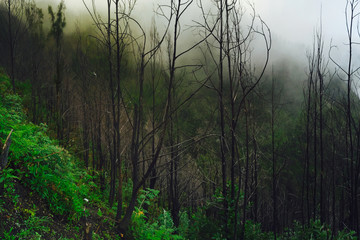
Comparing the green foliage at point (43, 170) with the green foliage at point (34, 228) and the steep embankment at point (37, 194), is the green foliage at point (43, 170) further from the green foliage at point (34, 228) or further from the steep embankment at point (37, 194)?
the green foliage at point (34, 228)

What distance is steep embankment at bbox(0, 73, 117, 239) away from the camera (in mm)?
3287

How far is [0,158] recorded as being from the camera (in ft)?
10.6

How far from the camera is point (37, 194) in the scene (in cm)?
394

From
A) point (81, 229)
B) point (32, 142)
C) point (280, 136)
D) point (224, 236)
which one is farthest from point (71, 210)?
point (280, 136)

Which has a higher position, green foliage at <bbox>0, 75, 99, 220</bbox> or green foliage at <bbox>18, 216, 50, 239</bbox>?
green foliage at <bbox>0, 75, 99, 220</bbox>

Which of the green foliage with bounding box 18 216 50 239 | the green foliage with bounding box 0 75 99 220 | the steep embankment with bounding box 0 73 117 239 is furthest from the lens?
the green foliage with bounding box 0 75 99 220

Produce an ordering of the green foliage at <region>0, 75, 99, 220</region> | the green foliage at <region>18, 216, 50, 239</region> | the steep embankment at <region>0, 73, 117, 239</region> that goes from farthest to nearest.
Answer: the green foliage at <region>0, 75, 99, 220</region>, the steep embankment at <region>0, 73, 117, 239</region>, the green foliage at <region>18, 216, 50, 239</region>

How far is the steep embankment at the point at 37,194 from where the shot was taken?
10.8ft

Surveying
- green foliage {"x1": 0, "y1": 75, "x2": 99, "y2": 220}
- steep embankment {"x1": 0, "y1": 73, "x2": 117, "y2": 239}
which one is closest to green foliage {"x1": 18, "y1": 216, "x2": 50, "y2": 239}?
steep embankment {"x1": 0, "y1": 73, "x2": 117, "y2": 239}

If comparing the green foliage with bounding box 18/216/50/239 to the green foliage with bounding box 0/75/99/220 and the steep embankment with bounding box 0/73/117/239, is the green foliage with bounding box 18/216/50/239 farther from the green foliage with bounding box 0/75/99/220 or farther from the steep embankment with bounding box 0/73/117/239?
the green foliage with bounding box 0/75/99/220

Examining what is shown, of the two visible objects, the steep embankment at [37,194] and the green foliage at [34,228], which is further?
the steep embankment at [37,194]

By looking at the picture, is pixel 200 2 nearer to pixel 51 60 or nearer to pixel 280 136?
pixel 51 60

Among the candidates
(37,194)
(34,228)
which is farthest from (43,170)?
(34,228)

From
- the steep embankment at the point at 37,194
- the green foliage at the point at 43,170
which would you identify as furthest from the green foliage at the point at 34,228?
the green foliage at the point at 43,170
